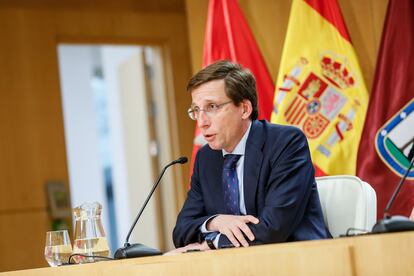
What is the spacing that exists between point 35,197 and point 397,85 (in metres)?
2.91

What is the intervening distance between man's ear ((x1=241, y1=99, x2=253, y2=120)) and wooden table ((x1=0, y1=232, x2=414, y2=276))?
1055mm

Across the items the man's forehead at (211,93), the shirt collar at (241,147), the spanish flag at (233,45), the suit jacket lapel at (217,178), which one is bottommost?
the suit jacket lapel at (217,178)

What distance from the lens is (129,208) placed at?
7465mm

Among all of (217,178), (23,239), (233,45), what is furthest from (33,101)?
(217,178)

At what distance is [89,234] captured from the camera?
97.6 inches

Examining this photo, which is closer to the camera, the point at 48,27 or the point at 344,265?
the point at 344,265

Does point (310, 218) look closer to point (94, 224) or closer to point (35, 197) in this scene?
point (94, 224)

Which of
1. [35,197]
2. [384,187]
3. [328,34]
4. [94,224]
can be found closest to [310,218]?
[94,224]

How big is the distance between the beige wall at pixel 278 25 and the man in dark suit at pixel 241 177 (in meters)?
1.44

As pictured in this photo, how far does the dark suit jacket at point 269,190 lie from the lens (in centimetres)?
252

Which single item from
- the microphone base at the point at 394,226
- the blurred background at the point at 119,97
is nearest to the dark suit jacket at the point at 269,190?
the microphone base at the point at 394,226

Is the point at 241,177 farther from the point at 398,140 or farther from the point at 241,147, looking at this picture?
the point at 398,140

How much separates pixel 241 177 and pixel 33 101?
10.7 ft

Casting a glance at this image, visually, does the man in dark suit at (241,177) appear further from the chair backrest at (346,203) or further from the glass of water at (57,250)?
the glass of water at (57,250)
